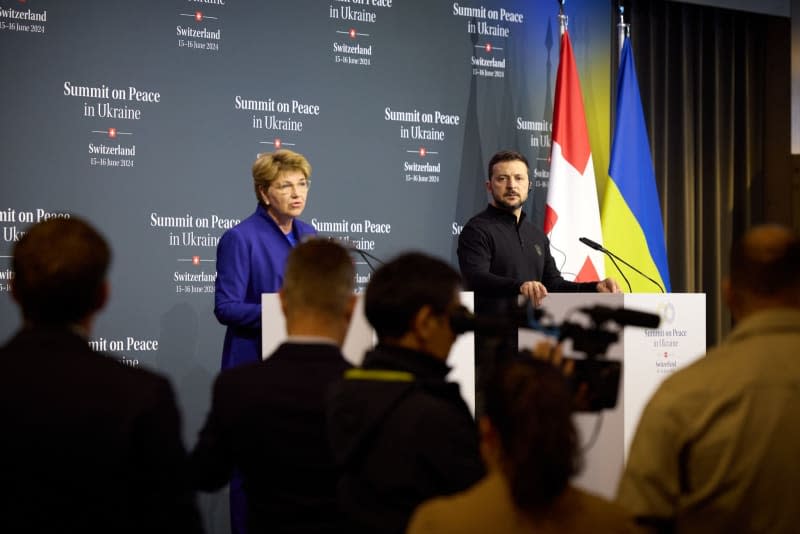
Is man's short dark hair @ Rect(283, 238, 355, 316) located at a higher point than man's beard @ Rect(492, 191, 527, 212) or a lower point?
lower

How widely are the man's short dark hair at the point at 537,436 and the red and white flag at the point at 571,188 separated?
4.34 meters

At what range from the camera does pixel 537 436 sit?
1332mm

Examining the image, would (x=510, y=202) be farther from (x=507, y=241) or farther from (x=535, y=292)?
(x=535, y=292)

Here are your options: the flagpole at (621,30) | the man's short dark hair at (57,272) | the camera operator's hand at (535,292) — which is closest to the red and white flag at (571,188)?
the flagpole at (621,30)

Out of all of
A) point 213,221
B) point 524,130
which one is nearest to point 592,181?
point 524,130

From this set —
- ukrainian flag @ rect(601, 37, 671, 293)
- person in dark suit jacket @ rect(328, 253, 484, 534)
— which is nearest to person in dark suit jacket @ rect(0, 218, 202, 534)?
person in dark suit jacket @ rect(328, 253, 484, 534)

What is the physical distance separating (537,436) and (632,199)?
4876 mm

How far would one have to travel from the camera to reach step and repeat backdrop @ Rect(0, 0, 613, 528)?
4703 millimetres

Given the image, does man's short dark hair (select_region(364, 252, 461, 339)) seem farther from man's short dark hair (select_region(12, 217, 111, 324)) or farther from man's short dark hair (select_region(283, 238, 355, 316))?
man's short dark hair (select_region(12, 217, 111, 324))

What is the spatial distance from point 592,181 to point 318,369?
4213mm

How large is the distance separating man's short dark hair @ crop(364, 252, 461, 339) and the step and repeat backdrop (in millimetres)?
3242

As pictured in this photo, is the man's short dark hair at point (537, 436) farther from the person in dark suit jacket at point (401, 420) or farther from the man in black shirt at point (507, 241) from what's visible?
the man in black shirt at point (507, 241)

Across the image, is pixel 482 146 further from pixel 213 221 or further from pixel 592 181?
pixel 213 221

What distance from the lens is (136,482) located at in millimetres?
1529
